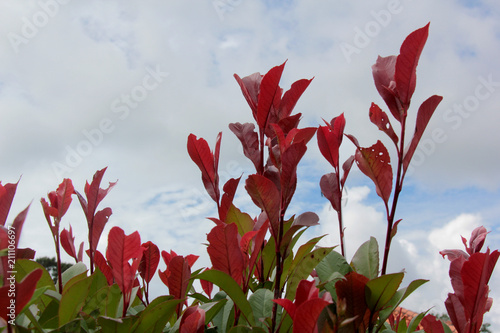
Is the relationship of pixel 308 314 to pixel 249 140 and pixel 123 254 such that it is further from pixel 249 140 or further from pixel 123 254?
pixel 249 140

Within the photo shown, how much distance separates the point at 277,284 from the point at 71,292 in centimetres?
46

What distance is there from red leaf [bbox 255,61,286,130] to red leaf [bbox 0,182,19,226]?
67 cm

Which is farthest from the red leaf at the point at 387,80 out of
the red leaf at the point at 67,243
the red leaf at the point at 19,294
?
the red leaf at the point at 67,243

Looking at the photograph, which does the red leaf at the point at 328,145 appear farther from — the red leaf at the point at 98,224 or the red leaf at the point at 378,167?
the red leaf at the point at 98,224

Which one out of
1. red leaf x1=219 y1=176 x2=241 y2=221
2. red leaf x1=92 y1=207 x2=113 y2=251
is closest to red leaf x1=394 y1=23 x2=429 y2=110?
red leaf x1=219 y1=176 x2=241 y2=221

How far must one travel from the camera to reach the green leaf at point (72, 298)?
35.9 inches

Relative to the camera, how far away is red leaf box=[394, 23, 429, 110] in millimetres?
1053

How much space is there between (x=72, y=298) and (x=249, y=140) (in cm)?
64

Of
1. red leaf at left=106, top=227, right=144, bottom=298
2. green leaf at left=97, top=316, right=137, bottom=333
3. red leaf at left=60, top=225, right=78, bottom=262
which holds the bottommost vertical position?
green leaf at left=97, top=316, right=137, bottom=333

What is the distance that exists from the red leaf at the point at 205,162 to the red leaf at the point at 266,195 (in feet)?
1.13

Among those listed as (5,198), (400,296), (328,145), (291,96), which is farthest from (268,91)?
(5,198)

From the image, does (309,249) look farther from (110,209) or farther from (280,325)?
(110,209)

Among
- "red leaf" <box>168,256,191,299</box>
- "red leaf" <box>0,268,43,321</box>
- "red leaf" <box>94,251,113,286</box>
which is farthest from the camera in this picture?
"red leaf" <box>94,251,113,286</box>

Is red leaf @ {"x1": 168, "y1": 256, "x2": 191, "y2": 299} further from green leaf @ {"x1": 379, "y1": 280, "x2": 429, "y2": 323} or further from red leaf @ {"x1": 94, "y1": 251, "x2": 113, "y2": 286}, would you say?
green leaf @ {"x1": 379, "y1": 280, "x2": 429, "y2": 323}
